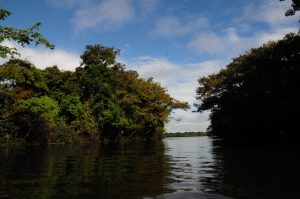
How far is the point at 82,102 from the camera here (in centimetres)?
5197

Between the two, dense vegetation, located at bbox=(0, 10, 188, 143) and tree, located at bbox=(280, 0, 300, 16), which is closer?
tree, located at bbox=(280, 0, 300, 16)

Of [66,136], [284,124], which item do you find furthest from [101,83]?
[284,124]

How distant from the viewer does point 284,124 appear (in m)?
33.7

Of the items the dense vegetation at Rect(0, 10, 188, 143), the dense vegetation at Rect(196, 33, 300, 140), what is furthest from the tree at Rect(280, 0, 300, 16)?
the dense vegetation at Rect(0, 10, 188, 143)

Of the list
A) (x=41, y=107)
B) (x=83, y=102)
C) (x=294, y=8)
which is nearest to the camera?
(x=294, y=8)

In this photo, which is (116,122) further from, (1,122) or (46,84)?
(1,122)

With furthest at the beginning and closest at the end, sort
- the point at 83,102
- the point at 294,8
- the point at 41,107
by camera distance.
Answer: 1. the point at 83,102
2. the point at 41,107
3. the point at 294,8

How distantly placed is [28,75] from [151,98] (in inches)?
925

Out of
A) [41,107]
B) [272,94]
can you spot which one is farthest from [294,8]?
[41,107]

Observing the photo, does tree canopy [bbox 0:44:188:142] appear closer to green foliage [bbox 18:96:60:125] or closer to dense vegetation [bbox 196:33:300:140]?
green foliage [bbox 18:96:60:125]

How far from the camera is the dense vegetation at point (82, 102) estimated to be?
3956cm

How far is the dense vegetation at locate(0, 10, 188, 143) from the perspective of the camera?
1558 inches

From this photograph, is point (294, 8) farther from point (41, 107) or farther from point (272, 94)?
point (41, 107)

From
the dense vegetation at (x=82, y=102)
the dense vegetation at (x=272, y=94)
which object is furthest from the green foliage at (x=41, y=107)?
the dense vegetation at (x=272, y=94)
